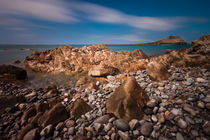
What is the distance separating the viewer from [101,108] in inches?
162

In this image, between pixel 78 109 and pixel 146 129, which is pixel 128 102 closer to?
pixel 146 129

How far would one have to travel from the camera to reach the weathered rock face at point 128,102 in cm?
330

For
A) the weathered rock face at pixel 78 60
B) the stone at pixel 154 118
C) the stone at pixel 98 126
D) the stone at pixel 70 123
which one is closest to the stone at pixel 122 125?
the stone at pixel 98 126

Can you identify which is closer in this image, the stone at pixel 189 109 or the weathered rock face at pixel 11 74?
the stone at pixel 189 109

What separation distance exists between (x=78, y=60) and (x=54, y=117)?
9663 mm

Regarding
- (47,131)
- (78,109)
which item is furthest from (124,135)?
(47,131)

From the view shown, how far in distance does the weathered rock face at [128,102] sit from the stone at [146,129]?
0.40 m

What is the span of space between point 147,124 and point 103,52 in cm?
1116

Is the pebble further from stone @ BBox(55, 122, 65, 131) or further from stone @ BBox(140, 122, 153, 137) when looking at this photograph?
stone @ BBox(140, 122, 153, 137)

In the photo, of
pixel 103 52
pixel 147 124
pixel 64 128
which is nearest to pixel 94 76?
pixel 103 52

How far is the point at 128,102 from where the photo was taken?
3.47m

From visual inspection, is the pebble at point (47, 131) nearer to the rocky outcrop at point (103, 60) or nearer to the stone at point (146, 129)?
the stone at point (146, 129)

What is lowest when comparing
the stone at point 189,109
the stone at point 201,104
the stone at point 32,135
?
the stone at point 32,135

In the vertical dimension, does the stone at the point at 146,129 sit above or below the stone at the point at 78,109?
above
